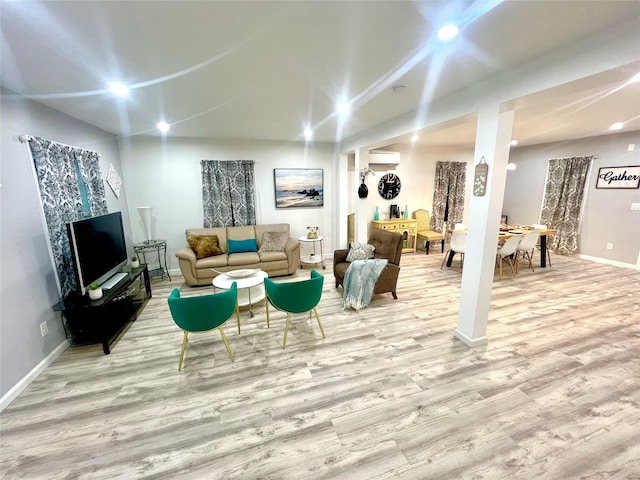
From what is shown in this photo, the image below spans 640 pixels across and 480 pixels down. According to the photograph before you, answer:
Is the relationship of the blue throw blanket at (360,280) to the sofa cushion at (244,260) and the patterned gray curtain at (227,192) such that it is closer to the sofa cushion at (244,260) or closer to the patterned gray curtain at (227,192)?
the sofa cushion at (244,260)

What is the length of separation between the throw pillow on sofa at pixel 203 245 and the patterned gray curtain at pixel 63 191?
1.32 meters

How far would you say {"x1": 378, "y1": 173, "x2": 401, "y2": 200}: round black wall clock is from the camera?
230 inches

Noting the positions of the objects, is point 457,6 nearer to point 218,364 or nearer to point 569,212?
point 218,364

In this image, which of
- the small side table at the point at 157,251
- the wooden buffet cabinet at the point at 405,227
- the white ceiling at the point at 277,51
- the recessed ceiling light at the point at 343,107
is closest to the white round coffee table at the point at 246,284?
the small side table at the point at 157,251

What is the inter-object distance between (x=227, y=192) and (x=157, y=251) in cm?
164

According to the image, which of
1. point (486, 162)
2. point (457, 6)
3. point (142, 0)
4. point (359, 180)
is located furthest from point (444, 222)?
point (142, 0)

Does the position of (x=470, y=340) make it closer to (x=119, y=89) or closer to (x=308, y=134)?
(x=308, y=134)

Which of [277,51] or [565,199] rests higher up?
[277,51]

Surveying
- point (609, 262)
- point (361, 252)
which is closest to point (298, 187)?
point (361, 252)

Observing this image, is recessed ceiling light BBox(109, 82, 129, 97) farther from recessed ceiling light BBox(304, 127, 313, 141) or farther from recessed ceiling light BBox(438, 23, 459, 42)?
recessed ceiling light BBox(438, 23, 459, 42)

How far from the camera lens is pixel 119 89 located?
7.38 ft

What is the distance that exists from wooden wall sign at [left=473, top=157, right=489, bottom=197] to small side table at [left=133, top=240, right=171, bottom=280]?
14.8ft

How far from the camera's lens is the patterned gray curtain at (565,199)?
5.23 m

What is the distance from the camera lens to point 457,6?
1.29 metres
